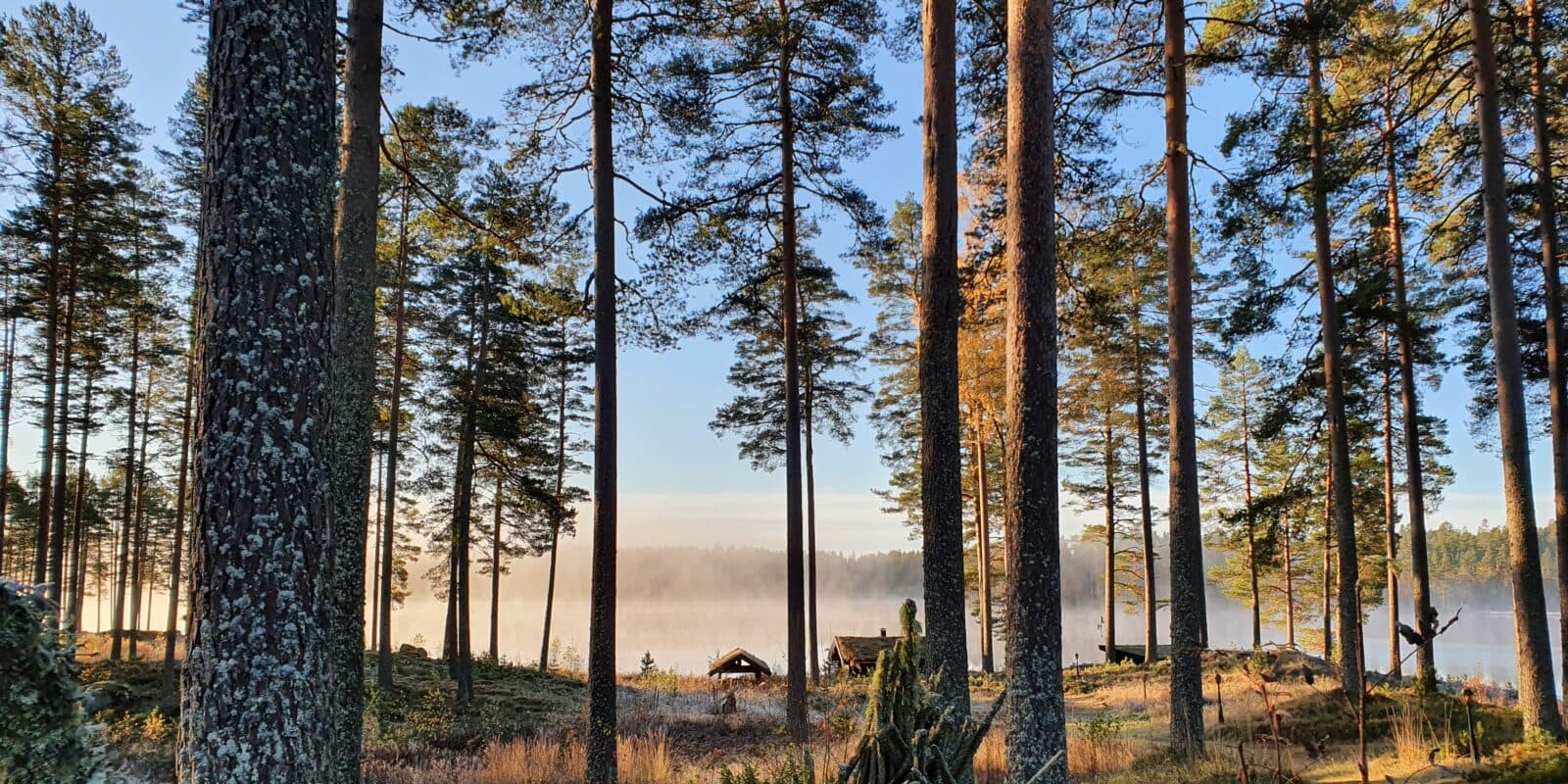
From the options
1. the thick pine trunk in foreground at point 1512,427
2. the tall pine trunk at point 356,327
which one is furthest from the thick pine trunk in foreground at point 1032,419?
the thick pine trunk in foreground at point 1512,427

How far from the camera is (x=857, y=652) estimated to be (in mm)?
23844

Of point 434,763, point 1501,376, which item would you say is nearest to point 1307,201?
point 1501,376

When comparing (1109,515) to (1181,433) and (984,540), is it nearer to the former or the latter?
(984,540)

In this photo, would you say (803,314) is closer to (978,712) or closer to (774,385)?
(774,385)

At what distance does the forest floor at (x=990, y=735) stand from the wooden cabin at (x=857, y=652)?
20.8 ft

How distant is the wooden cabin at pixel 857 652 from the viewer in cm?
2277

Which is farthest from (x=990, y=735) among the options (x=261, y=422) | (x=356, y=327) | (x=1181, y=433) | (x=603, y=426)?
(x=261, y=422)

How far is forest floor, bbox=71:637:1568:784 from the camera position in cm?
655

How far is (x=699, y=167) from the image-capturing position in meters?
11.7

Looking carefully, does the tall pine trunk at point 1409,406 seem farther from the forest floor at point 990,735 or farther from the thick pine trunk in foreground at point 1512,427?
the thick pine trunk in foreground at point 1512,427

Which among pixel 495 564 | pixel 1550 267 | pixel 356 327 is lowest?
pixel 495 564

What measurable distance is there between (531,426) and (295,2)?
17.9 metres

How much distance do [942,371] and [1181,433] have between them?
3973mm

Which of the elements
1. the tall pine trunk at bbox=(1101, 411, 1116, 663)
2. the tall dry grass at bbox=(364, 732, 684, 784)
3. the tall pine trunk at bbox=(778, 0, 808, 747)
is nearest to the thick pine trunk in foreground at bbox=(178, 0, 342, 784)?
the tall dry grass at bbox=(364, 732, 684, 784)
